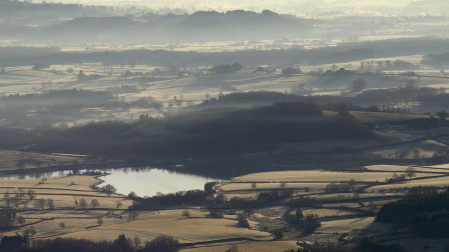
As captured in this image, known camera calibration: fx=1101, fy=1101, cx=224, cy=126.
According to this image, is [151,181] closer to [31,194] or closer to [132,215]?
[31,194]

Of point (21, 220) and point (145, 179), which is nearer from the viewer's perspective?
point (21, 220)

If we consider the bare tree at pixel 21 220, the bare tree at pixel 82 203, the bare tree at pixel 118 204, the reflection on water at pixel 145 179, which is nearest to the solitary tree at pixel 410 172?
the reflection on water at pixel 145 179

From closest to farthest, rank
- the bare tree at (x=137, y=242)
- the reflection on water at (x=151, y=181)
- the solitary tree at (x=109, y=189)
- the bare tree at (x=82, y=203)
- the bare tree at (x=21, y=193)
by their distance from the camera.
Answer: the bare tree at (x=137, y=242) < the bare tree at (x=82, y=203) < the bare tree at (x=21, y=193) < the solitary tree at (x=109, y=189) < the reflection on water at (x=151, y=181)

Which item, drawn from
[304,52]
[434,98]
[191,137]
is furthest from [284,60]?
[191,137]

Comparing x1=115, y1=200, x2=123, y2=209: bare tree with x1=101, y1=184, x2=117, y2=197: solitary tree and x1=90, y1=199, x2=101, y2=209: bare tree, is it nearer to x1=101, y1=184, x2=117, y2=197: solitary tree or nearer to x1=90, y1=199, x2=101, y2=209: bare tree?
x1=90, y1=199, x2=101, y2=209: bare tree

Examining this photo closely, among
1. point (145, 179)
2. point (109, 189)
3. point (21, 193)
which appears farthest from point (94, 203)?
point (145, 179)

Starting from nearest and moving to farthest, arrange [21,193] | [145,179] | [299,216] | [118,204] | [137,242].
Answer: [137,242]
[299,216]
[118,204]
[21,193]
[145,179]

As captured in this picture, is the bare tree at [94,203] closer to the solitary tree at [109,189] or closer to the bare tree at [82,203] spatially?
the bare tree at [82,203]
